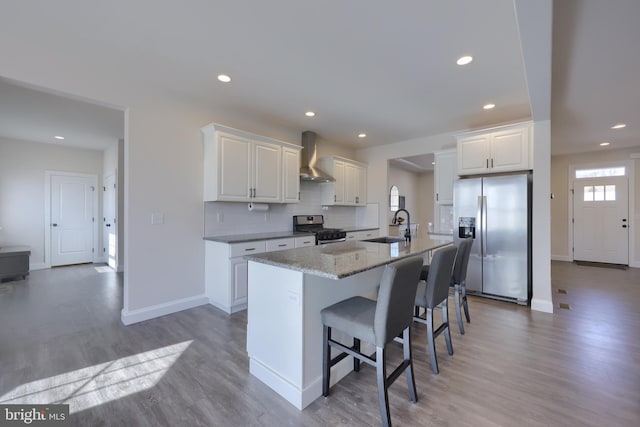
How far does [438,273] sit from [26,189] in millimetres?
7632

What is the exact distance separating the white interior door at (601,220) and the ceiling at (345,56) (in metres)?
2.59

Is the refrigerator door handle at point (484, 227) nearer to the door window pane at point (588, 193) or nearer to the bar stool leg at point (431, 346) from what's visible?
the bar stool leg at point (431, 346)

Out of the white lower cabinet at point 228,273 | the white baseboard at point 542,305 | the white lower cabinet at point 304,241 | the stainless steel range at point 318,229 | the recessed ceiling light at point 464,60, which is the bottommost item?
the white baseboard at point 542,305

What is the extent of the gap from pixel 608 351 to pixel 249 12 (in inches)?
160

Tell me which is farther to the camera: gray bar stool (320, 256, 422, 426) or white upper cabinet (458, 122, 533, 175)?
white upper cabinet (458, 122, 533, 175)

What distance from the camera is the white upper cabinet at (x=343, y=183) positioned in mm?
5156

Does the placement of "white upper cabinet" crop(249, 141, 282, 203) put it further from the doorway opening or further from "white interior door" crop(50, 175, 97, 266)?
the doorway opening

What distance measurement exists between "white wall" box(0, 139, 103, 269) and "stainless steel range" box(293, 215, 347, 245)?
543cm

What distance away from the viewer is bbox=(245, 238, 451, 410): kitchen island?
66.2 inches

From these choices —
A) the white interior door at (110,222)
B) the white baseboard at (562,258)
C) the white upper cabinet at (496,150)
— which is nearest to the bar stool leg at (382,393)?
the white upper cabinet at (496,150)

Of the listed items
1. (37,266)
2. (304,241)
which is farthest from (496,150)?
(37,266)

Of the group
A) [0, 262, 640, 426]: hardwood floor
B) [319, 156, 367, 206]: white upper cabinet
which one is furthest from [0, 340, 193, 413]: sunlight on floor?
[319, 156, 367, 206]: white upper cabinet

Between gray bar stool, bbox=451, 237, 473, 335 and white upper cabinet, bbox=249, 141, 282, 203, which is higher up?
white upper cabinet, bbox=249, 141, 282, 203

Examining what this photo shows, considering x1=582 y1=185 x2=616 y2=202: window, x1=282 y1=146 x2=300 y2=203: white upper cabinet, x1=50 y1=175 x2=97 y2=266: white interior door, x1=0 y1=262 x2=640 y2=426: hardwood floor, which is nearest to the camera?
x1=0 y1=262 x2=640 y2=426: hardwood floor
